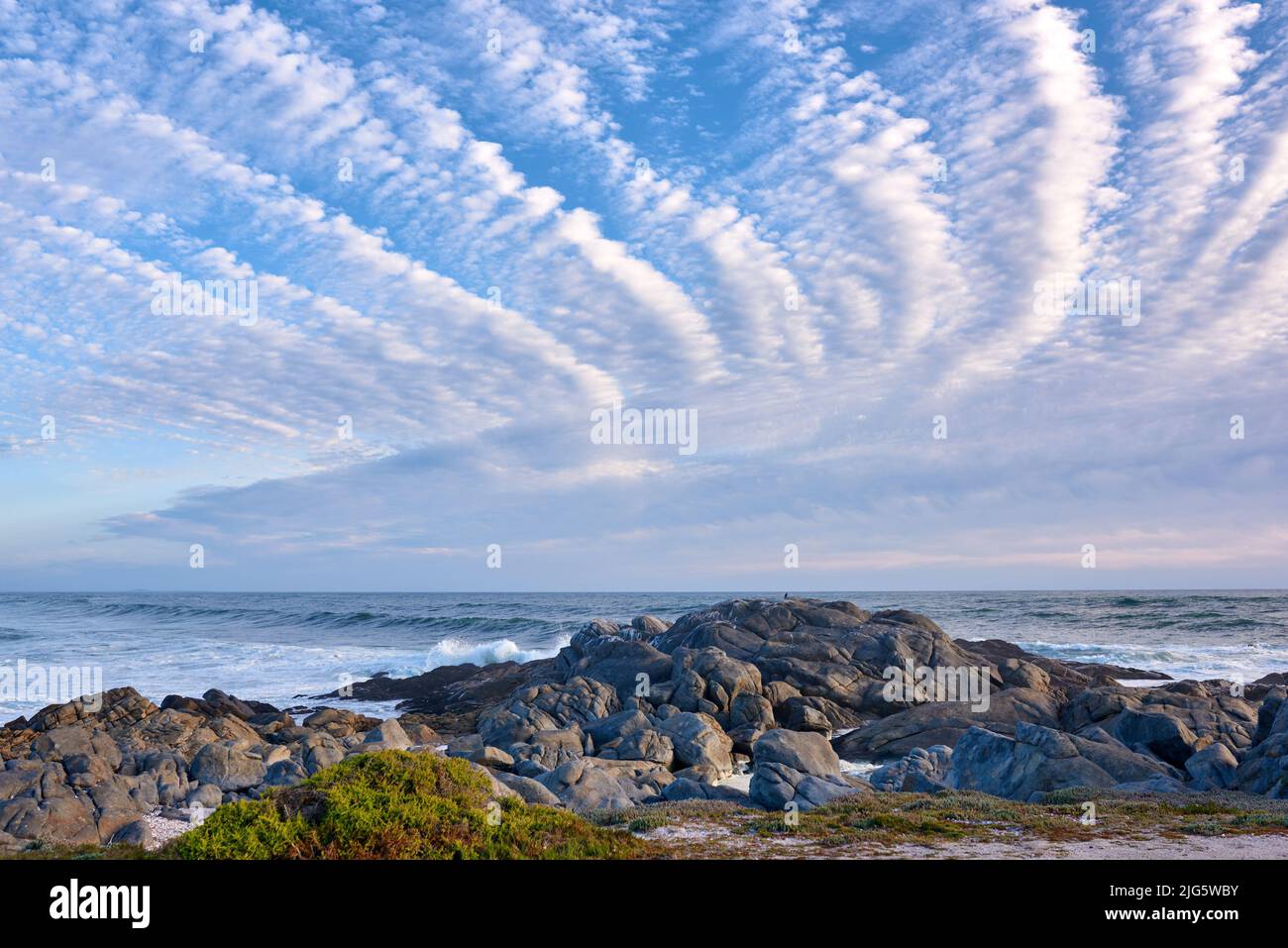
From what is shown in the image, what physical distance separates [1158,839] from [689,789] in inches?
418

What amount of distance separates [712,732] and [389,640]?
57.4 m

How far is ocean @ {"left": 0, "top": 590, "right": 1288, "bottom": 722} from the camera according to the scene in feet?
178

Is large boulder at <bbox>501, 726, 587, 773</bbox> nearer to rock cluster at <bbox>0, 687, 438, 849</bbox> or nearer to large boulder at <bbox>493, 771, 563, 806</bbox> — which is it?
rock cluster at <bbox>0, 687, 438, 849</bbox>

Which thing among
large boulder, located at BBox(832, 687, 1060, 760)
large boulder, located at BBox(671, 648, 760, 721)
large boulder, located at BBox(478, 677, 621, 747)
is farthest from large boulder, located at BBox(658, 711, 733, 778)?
large boulder, located at BBox(671, 648, 760, 721)

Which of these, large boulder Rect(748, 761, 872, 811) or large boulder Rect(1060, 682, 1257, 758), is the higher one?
large boulder Rect(748, 761, 872, 811)

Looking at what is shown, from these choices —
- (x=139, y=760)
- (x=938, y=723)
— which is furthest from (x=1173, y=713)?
(x=139, y=760)

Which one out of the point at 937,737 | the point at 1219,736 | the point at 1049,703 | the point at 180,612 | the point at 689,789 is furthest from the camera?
the point at 180,612

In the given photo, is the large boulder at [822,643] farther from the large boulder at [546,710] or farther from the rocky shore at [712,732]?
the large boulder at [546,710]

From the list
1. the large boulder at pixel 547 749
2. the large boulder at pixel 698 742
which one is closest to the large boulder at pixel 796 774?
the large boulder at pixel 698 742

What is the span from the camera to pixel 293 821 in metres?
10.7

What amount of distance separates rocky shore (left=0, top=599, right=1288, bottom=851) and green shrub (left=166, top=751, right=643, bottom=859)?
190cm

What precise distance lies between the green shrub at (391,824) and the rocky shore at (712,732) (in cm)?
190
